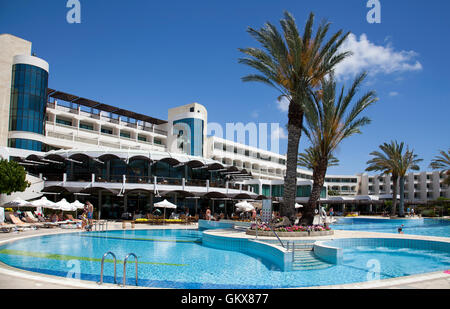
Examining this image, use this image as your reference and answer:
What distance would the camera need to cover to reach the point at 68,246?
1535 centimetres

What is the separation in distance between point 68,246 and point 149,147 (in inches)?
1724

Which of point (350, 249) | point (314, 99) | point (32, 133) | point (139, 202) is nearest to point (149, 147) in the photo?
point (32, 133)

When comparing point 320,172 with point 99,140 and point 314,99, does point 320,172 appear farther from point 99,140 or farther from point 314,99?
point 99,140

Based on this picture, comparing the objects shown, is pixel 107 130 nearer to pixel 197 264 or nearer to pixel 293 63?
pixel 293 63

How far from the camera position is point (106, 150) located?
34.4 metres

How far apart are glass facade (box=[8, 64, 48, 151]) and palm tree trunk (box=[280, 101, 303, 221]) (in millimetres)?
33786

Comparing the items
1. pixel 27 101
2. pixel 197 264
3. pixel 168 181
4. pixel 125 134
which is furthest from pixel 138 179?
pixel 125 134

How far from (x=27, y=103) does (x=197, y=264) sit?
124ft

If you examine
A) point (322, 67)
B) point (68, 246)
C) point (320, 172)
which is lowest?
point (68, 246)

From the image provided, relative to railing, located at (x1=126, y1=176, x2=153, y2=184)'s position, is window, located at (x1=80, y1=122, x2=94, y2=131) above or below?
above

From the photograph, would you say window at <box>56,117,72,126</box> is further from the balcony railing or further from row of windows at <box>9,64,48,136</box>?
the balcony railing

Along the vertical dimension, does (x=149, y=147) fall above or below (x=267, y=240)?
above

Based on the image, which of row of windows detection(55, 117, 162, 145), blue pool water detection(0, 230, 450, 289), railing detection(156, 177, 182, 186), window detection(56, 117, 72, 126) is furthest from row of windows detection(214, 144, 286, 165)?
blue pool water detection(0, 230, 450, 289)

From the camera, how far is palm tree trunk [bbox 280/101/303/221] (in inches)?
718
